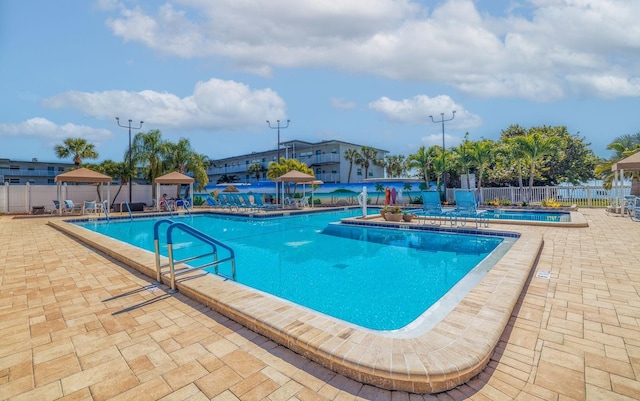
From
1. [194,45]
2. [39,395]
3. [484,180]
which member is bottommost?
[39,395]

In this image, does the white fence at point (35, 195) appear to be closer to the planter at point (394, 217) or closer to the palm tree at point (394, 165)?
the planter at point (394, 217)

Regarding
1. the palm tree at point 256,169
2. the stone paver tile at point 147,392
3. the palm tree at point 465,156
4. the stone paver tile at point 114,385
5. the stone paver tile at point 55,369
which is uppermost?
the palm tree at point 256,169

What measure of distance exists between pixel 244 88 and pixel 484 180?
59.8 feet

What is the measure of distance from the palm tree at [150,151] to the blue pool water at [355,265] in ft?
40.2

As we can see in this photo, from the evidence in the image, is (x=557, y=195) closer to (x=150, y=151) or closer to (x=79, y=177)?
(x=79, y=177)

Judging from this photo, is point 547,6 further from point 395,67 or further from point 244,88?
point 244,88

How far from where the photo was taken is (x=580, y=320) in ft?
8.70

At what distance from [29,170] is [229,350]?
53263 mm

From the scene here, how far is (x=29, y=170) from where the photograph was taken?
3994 centimetres

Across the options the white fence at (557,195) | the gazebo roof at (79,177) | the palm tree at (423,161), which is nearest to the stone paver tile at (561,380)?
the gazebo roof at (79,177)

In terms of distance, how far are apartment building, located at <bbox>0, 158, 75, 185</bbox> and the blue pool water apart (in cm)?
4238

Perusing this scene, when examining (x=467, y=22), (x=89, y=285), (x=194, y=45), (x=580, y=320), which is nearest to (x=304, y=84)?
(x=194, y=45)

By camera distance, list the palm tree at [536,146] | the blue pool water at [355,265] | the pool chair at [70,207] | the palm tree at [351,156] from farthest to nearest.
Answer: the palm tree at [351,156] < the palm tree at [536,146] < the pool chair at [70,207] < the blue pool water at [355,265]

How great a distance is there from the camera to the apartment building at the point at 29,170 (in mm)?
38406
